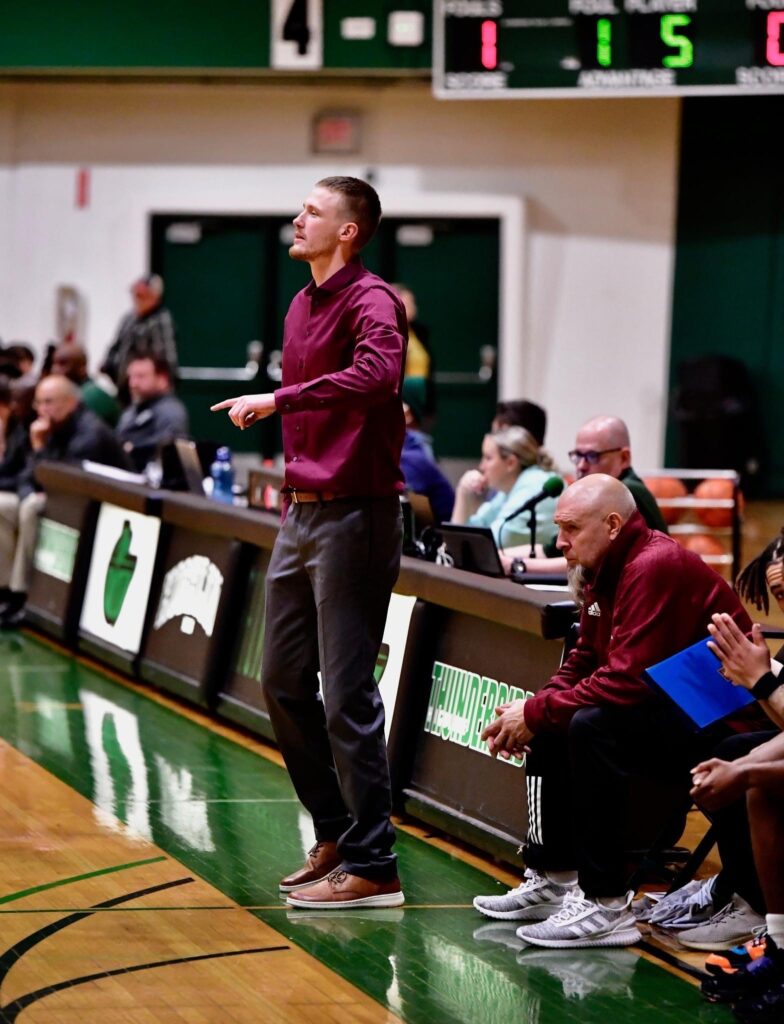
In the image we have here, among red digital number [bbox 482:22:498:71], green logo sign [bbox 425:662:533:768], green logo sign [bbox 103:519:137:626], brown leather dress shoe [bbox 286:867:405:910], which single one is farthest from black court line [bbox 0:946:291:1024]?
red digital number [bbox 482:22:498:71]

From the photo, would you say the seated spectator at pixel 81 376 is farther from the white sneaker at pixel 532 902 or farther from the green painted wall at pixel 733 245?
the white sneaker at pixel 532 902

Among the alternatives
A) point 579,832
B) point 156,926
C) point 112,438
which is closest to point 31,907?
point 156,926

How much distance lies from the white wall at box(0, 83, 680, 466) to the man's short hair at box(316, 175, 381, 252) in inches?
430

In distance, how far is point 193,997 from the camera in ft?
14.0

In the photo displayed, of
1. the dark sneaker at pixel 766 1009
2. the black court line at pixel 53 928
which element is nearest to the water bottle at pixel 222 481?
the black court line at pixel 53 928

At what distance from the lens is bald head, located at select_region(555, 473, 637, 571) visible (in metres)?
4.79

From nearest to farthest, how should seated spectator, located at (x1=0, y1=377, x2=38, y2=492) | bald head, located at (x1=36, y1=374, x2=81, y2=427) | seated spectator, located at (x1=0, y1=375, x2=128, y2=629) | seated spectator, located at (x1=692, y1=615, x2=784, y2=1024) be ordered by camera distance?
seated spectator, located at (x1=692, y1=615, x2=784, y2=1024) → bald head, located at (x1=36, y1=374, x2=81, y2=427) → seated spectator, located at (x1=0, y1=375, x2=128, y2=629) → seated spectator, located at (x1=0, y1=377, x2=38, y2=492)

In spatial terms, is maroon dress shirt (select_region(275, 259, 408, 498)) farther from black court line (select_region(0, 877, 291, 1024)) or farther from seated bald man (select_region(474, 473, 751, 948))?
black court line (select_region(0, 877, 291, 1024))

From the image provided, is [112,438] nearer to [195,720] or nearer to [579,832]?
[195,720]

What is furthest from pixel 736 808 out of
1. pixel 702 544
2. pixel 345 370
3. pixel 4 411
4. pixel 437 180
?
pixel 437 180

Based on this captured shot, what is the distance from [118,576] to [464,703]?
343cm

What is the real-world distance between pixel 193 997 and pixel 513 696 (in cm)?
160

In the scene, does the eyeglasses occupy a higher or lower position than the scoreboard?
lower

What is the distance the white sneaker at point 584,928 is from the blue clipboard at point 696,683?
0.56 m
